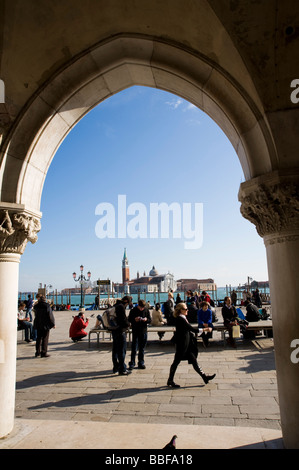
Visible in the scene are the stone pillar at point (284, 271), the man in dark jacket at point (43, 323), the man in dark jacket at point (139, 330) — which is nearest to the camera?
the stone pillar at point (284, 271)

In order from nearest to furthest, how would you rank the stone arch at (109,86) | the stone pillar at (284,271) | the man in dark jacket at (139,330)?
the stone pillar at (284,271) < the stone arch at (109,86) < the man in dark jacket at (139,330)

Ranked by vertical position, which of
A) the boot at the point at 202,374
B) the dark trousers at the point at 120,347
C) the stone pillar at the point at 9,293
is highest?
the stone pillar at the point at 9,293

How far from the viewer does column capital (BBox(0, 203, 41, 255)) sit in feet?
10.2

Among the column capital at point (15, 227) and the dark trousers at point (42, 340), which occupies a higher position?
the column capital at point (15, 227)

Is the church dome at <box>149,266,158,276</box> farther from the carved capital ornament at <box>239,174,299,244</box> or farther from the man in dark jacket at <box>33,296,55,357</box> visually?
the carved capital ornament at <box>239,174,299,244</box>

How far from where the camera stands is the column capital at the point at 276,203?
2.61 metres

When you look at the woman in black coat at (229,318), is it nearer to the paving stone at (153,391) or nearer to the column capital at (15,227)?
the paving stone at (153,391)

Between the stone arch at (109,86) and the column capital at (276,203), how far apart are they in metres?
0.14

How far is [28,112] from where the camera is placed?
3.19m

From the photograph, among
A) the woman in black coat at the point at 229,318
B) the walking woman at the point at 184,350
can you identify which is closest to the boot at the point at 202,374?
the walking woman at the point at 184,350

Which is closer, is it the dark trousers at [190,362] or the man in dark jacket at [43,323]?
the dark trousers at [190,362]

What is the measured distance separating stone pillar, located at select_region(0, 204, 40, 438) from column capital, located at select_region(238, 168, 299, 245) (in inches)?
88.2
